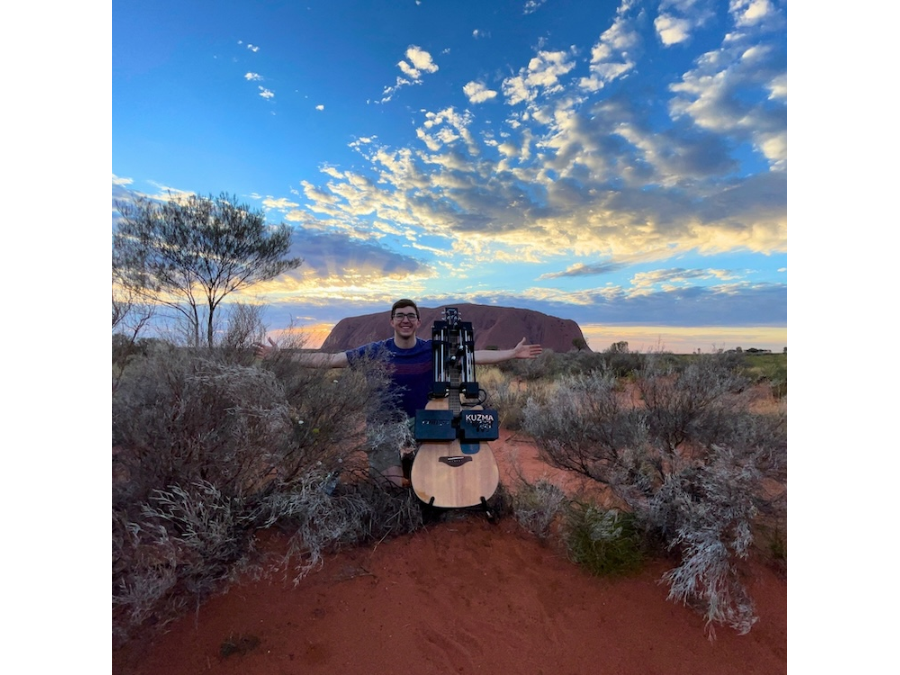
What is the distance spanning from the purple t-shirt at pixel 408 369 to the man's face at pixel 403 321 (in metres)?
0.13

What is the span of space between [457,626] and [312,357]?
2127 millimetres

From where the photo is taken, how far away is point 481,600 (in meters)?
2.58

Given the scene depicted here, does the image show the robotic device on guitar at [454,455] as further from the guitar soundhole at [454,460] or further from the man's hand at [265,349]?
the man's hand at [265,349]

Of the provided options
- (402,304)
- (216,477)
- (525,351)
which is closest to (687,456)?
(525,351)

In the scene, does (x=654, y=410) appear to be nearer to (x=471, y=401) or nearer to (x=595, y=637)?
(x=471, y=401)

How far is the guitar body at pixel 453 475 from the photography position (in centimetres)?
310

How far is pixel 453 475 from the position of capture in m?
3.16

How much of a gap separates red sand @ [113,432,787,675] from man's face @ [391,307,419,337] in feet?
6.14

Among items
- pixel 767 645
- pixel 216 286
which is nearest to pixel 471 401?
pixel 767 645

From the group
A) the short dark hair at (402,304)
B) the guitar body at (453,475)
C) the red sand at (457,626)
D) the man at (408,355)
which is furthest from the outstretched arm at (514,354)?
the red sand at (457,626)

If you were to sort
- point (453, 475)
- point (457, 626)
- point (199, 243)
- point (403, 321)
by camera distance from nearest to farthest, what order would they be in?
point (457, 626)
point (453, 475)
point (403, 321)
point (199, 243)

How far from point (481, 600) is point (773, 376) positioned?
3510mm

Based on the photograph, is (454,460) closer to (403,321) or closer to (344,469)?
(344,469)

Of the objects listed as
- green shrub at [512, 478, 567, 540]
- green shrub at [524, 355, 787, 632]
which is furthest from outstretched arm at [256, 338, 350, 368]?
green shrub at [512, 478, 567, 540]
